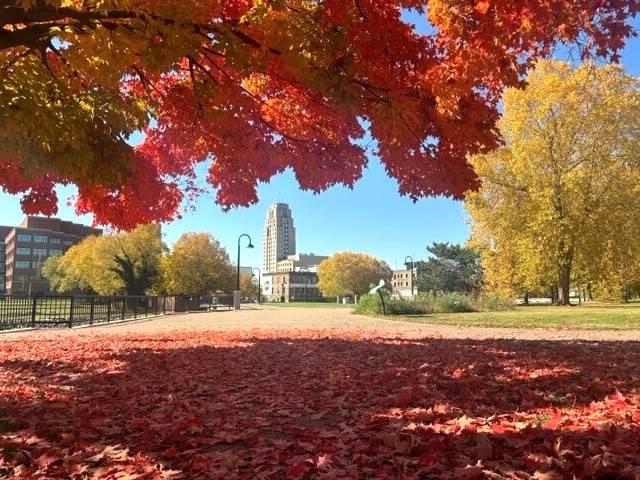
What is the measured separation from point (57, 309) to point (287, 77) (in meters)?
14.0

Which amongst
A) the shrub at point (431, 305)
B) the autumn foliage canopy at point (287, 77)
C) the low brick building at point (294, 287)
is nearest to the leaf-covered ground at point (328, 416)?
the autumn foliage canopy at point (287, 77)

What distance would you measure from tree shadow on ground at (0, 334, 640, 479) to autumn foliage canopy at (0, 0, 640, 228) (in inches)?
113

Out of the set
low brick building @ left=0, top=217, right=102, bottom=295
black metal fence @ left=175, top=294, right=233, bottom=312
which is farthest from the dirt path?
low brick building @ left=0, top=217, right=102, bottom=295

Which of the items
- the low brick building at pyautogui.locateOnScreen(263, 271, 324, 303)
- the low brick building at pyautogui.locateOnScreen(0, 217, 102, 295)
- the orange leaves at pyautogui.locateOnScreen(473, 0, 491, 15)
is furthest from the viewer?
the low brick building at pyautogui.locateOnScreen(263, 271, 324, 303)

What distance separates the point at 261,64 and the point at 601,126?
86.6 feet

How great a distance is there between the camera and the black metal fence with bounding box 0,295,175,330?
579 inches

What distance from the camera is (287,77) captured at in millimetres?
7820

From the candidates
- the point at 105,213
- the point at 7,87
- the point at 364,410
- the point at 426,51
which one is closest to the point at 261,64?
the point at 426,51

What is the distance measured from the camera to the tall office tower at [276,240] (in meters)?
175

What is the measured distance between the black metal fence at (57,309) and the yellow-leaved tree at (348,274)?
84.8 m

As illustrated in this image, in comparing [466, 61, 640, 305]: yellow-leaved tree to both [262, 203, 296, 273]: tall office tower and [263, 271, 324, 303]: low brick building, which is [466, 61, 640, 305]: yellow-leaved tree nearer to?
[263, 271, 324, 303]: low brick building

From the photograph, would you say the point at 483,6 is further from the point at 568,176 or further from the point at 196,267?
the point at 196,267

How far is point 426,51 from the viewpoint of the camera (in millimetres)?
6816

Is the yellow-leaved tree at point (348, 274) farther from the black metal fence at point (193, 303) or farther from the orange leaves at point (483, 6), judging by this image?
the orange leaves at point (483, 6)
